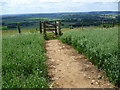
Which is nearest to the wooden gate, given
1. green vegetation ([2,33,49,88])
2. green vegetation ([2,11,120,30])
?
green vegetation ([2,11,120,30])

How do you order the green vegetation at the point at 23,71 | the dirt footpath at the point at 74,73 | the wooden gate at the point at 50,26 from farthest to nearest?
1. the wooden gate at the point at 50,26
2. the dirt footpath at the point at 74,73
3. the green vegetation at the point at 23,71

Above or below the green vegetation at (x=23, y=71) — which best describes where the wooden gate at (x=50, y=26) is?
above

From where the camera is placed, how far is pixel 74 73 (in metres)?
7.99

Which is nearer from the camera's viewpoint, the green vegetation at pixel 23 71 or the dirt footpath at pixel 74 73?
the green vegetation at pixel 23 71

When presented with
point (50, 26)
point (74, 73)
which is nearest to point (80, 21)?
point (50, 26)

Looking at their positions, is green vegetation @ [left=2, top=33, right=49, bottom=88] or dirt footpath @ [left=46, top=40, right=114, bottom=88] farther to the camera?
dirt footpath @ [left=46, top=40, right=114, bottom=88]

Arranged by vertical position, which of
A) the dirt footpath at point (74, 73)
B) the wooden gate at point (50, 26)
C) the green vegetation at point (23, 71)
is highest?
the wooden gate at point (50, 26)

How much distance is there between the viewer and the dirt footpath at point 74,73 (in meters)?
6.83

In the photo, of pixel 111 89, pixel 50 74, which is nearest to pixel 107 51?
pixel 111 89

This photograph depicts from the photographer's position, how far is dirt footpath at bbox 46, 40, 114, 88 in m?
6.83

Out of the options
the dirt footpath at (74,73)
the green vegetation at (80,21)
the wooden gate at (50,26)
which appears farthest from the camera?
the green vegetation at (80,21)

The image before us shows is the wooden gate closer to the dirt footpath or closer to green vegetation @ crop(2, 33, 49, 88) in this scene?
the dirt footpath

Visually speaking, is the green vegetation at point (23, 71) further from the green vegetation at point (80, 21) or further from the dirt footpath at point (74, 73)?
the green vegetation at point (80, 21)

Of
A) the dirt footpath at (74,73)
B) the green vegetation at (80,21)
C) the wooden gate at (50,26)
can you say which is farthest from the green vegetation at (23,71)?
the green vegetation at (80,21)
